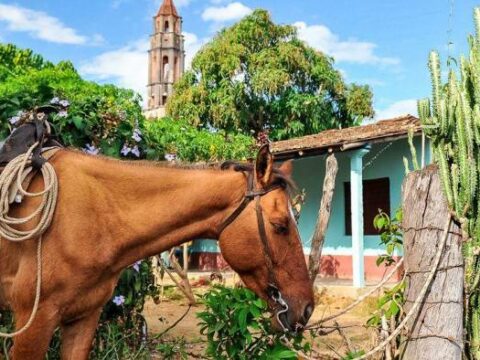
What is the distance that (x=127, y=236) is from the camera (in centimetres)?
301

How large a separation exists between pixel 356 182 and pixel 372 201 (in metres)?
1.65

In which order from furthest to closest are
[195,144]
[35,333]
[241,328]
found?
[195,144] → [241,328] → [35,333]

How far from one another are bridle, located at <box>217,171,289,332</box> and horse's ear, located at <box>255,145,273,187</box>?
0.04 meters

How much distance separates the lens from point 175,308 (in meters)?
11.0

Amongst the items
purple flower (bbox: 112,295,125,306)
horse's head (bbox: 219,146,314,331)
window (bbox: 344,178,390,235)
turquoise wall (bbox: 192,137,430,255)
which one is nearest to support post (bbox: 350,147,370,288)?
turquoise wall (bbox: 192,137,430,255)

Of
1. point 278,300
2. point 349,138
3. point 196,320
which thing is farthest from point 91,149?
point 349,138

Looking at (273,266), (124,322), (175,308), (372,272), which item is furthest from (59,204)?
(372,272)

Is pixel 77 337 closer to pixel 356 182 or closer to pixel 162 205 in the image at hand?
pixel 162 205

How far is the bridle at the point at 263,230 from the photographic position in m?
2.90

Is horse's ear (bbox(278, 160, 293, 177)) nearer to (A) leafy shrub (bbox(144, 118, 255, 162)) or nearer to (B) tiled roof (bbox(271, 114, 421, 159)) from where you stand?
(B) tiled roof (bbox(271, 114, 421, 159))

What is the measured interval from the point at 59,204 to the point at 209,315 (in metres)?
1.22

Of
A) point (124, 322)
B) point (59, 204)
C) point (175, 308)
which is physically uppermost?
point (59, 204)

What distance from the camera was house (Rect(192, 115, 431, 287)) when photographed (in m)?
11.3

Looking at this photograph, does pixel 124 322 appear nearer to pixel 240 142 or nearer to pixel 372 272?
pixel 372 272
